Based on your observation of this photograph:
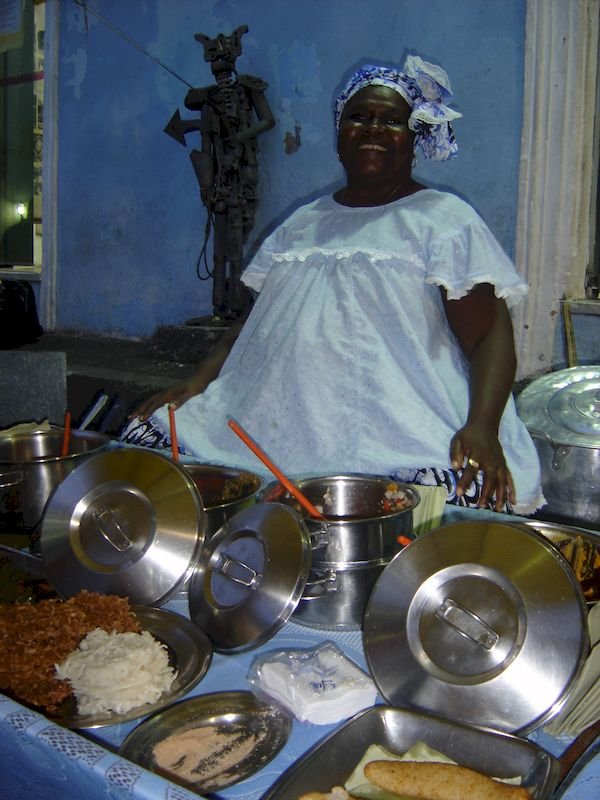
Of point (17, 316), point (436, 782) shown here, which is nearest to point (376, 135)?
point (436, 782)

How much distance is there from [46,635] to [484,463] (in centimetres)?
122

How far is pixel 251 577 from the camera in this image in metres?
1.36

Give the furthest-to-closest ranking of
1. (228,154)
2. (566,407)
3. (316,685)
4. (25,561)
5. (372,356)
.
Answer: (228,154) < (566,407) < (372,356) < (25,561) < (316,685)

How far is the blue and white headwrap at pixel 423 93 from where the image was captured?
227cm

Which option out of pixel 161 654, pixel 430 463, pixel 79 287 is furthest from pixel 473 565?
pixel 79 287

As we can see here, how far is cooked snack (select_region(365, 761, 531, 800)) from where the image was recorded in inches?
36.6

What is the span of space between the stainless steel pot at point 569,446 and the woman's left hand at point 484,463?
0.41 m

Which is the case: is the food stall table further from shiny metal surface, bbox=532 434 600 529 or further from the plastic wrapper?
A: shiny metal surface, bbox=532 434 600 529

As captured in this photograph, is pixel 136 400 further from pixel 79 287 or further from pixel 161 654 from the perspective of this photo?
pixel 161 654

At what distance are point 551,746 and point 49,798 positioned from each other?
73cm

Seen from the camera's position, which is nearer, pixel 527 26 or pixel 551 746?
pixel 551 746

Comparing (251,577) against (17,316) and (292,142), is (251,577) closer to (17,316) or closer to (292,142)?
(292,142)

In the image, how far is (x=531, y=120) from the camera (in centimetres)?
322

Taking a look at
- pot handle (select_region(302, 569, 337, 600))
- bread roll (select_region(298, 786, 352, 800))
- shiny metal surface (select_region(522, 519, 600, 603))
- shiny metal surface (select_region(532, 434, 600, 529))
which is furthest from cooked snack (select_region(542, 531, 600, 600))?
shiny metal surface (select_region(532, 434, 600, 529))
